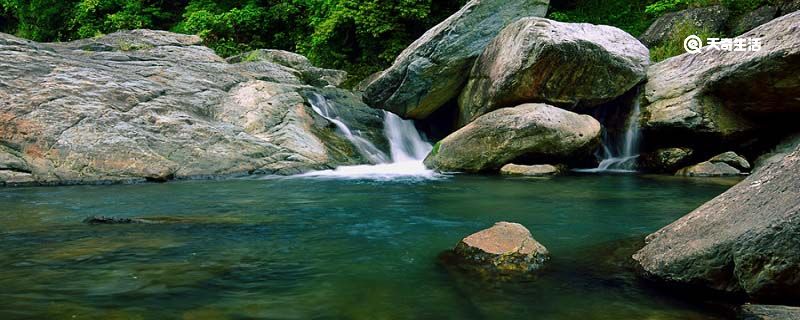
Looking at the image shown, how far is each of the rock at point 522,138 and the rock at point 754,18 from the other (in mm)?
6469

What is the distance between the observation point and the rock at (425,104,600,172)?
11.4m

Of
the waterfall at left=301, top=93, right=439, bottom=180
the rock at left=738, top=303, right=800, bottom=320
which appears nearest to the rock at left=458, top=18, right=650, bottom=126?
the waterfall at left=301, top=93, right=439, bottom=180

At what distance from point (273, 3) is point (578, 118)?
15.8 m

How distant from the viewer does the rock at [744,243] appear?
326 centimetres

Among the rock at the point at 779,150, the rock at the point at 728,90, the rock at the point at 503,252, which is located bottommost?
the rock at the point at 503,252

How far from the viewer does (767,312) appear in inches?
125

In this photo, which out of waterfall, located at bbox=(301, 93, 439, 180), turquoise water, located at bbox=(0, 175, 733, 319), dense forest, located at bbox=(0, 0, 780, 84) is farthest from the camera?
dense forest, located at bbox=(0, 0, 780, 84)

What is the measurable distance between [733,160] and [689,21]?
615 centimetres

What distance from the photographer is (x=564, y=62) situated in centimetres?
1173

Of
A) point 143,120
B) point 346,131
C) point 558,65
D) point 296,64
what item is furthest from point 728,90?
point 296,64

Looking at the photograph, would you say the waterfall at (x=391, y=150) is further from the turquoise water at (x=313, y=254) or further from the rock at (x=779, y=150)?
the rock at (x=779, y=150)

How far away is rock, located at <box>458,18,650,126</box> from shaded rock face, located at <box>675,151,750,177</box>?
2.17 metres

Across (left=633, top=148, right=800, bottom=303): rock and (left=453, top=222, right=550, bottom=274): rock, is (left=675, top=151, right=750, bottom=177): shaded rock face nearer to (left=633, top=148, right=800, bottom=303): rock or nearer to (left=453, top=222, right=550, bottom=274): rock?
(left=633, top=148, right=800, bottom=303): rock

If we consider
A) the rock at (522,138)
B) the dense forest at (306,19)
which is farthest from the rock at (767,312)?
the dense forest at (306,19)
